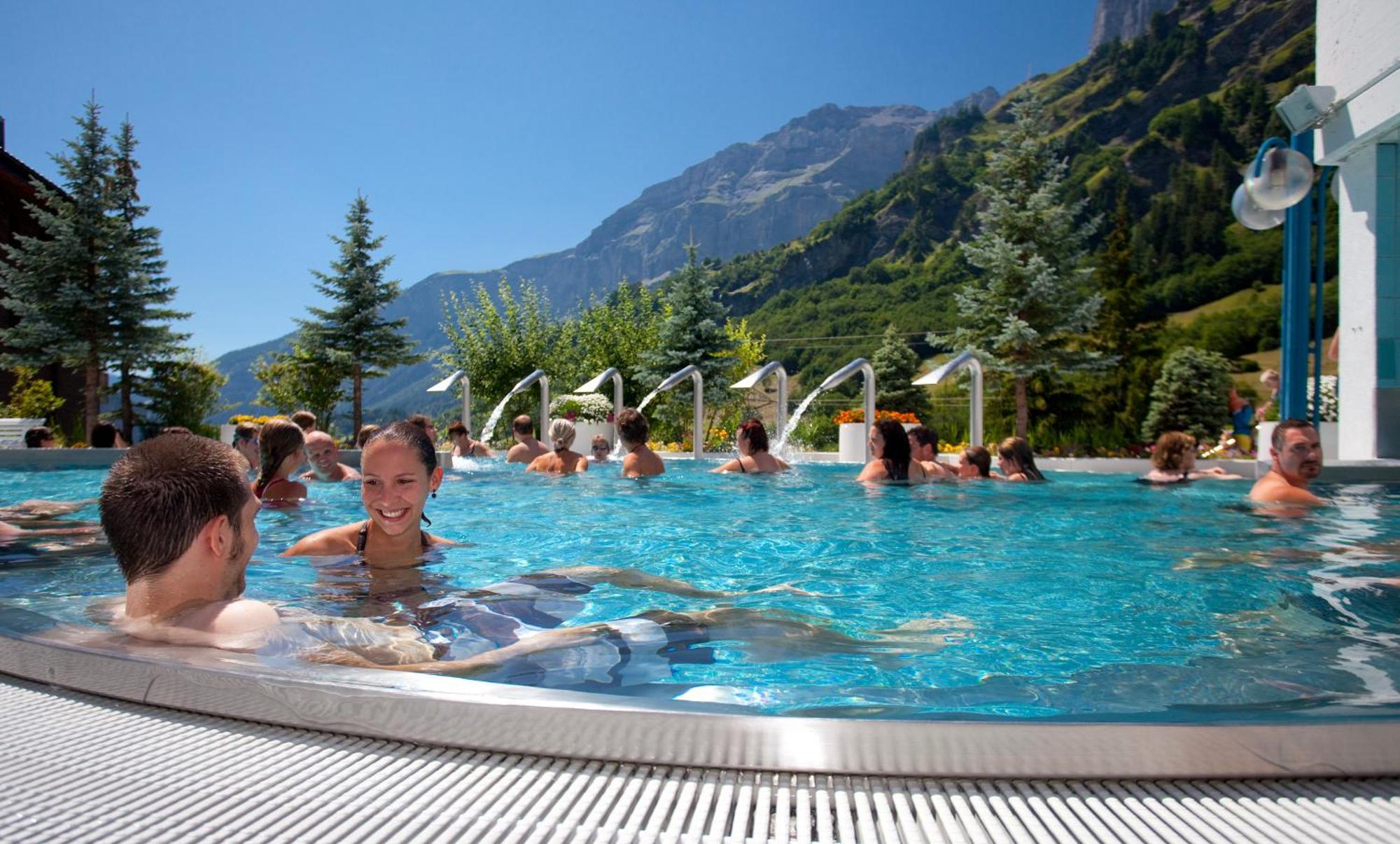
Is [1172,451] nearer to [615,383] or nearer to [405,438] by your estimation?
[405,438]

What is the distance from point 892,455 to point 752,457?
1989 millimetres

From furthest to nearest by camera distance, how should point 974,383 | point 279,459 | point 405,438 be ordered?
point 974,383, point 279,459, point 405,438

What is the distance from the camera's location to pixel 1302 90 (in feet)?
30.9

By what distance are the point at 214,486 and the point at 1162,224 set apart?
5057 centimetres

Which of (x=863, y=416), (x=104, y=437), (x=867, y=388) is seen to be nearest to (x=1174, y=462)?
(x=867, y=388)

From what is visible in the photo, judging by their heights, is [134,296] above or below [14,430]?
above

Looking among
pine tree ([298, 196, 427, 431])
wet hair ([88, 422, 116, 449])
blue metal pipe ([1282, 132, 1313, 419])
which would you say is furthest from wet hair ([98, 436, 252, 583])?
pine tree ([298, 196, 427, 431])

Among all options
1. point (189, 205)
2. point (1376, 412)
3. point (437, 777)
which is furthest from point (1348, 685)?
point (189, 205)

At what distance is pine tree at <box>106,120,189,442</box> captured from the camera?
19656 mm

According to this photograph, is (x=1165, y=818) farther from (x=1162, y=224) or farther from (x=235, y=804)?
(x=1162, y=224)

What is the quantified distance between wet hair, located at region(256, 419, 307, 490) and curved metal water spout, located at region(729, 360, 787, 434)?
6877 mm

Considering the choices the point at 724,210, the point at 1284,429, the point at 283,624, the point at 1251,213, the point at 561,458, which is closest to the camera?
the point at 283,624

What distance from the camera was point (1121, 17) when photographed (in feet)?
383

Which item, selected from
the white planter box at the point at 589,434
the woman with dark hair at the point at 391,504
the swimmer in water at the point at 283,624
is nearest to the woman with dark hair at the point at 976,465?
the swimmer in water at the point at 283,624
